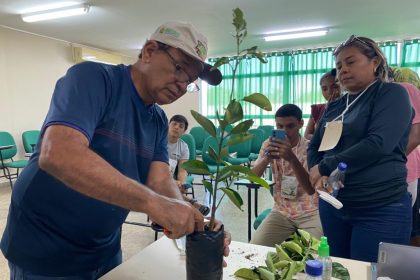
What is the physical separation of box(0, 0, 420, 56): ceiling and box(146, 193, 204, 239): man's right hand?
3478 mm

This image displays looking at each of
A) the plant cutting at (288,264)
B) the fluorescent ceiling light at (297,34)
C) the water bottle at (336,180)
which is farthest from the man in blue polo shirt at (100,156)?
the fluorescent ceiling light at (297,34)

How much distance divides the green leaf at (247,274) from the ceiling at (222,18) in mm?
3357

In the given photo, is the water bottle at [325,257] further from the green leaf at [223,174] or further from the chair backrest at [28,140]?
the chair backrest at [28,140]

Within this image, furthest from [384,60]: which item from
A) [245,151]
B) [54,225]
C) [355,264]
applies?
[245,151]

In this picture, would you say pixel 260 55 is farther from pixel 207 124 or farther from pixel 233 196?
pixel 233 196

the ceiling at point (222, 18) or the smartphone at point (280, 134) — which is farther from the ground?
the ceiling at point (222, 18)

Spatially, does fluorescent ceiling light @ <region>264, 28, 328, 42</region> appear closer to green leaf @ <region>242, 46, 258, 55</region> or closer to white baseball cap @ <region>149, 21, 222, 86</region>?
white baseball cap @ <region>149, 21, 222, 86</region>

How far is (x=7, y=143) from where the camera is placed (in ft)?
15.6

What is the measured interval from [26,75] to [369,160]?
5.76m

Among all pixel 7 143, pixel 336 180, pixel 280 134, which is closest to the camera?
pixel 336 180

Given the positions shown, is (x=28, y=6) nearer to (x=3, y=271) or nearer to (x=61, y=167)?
(x=3, y=271)

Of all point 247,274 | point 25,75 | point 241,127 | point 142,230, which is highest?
point 25,75

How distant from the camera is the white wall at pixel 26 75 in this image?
197 inches

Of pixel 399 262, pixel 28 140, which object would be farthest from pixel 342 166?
pixel 28 140
